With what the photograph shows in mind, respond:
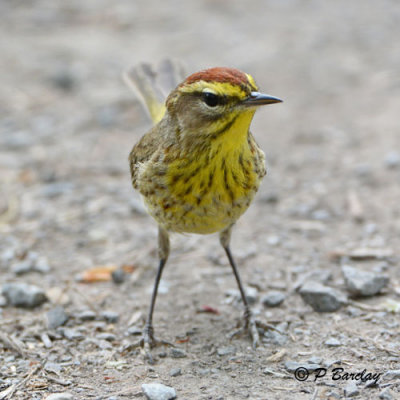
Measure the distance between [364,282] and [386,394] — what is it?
1504 mm

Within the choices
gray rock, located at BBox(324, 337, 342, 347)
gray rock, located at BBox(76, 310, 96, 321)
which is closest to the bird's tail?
gray rock, located at BBox(76, 310, 96, 321)

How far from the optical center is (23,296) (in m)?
5.45

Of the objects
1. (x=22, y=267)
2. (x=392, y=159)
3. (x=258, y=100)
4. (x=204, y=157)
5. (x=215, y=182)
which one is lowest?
(x=22, y=267)

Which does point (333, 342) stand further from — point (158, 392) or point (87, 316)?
point (87, 316)

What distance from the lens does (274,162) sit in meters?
8.17

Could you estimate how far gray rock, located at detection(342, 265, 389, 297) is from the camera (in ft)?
17.6

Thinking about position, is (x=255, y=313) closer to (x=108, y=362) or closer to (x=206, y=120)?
(x=108, y=362)

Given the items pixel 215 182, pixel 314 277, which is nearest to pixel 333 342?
pixel 314 277

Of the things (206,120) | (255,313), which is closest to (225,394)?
(255,313)

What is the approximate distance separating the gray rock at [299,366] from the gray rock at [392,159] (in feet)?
12.6

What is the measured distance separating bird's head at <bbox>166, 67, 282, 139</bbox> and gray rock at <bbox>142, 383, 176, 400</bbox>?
5.64ft

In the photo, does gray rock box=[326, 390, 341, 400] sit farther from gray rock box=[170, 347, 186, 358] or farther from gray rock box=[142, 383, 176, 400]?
gray rock box=[170, 347, 186, 358]

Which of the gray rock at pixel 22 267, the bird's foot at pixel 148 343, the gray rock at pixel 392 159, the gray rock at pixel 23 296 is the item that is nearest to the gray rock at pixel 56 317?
the gray rock at pixel 23 296

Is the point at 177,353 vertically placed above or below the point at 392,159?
below
